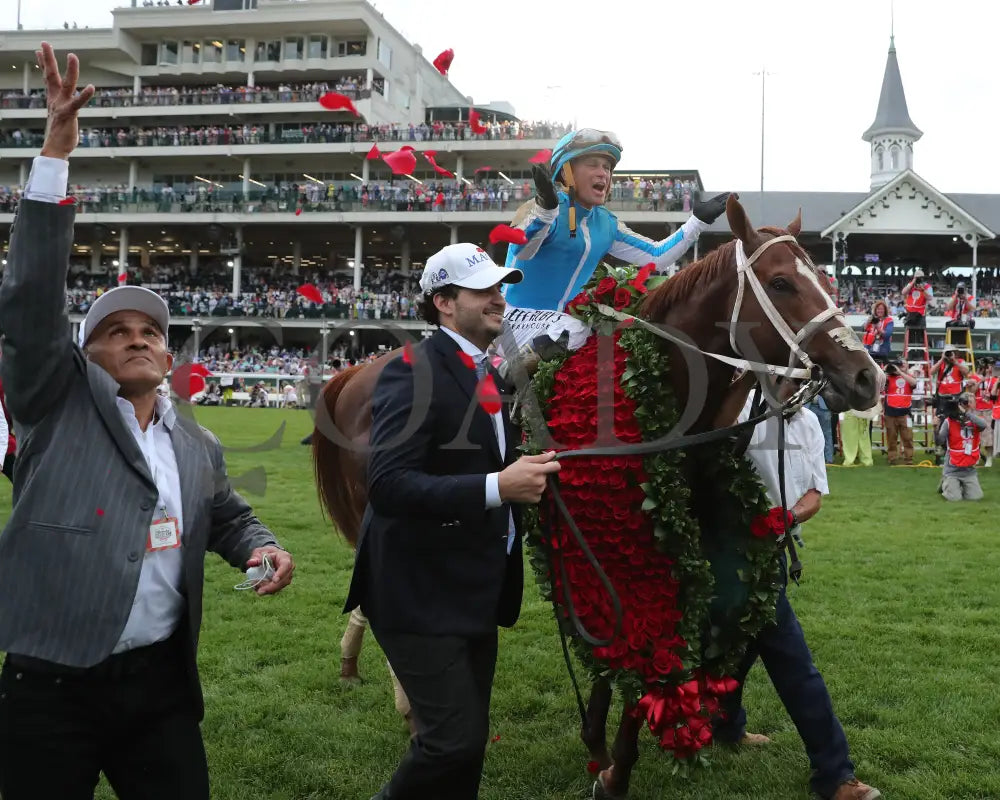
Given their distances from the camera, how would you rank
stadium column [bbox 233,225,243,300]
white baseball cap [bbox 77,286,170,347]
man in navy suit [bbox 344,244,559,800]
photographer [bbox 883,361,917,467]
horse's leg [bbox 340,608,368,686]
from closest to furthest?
white baseball cap [bbox 77,286,170,347], man in navy suit [bbox 344,244,559,800], horse's leg [bbox 340,608,368,686], photographer [bbox 883,361,917,467], stadium column [bbox 233,225,243,300]

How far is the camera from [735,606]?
125 inches

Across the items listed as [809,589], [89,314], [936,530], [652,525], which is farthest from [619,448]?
[936,530]

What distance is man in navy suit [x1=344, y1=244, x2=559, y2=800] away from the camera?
7.87 feet

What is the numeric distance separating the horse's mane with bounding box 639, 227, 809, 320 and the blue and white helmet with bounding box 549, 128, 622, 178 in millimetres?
820

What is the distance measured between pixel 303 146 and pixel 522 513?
130 feet

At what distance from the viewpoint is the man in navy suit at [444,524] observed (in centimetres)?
240

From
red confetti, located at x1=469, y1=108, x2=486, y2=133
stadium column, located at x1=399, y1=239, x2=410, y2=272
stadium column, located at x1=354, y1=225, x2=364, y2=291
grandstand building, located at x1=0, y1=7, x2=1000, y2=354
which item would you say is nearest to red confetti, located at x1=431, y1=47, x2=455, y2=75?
red confetti, located at x1=469, y1=108, x2=486, y2=133

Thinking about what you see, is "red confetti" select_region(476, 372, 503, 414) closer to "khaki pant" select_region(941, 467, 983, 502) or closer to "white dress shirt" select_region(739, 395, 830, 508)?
"white dress shirt" select_region(739, 395, 830, 508)

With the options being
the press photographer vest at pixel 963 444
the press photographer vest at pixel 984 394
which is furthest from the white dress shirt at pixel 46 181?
the press photographer vest at pixel 984 394

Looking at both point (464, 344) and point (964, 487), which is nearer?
point (464, 344)

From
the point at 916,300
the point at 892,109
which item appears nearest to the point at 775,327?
the point at 916,300

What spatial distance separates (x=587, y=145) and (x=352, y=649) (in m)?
2.77

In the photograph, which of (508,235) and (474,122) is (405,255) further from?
(508,235)

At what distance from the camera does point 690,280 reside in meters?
3.34
